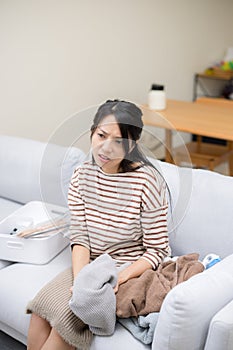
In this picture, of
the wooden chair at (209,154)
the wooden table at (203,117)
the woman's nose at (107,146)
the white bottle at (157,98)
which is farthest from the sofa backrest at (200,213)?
the white bottle at (157,98)

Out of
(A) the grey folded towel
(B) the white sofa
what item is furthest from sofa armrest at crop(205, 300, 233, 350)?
(A) the grey folded towel

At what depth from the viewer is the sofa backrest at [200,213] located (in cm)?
179

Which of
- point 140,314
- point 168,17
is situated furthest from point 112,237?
point 168,17

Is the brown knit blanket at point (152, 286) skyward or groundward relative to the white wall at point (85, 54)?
groundward

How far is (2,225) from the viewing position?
2014mm

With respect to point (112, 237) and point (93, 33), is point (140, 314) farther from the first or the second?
point (93, 33)

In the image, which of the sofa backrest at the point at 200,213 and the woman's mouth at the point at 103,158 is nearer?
the woman's mouth at the point at 103,158

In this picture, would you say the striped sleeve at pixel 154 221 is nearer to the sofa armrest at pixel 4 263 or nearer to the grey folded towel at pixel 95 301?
the grey folded towel at pixel 95 301

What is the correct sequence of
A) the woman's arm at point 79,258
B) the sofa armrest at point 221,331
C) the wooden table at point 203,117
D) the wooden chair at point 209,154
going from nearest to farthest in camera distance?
the sofa armrest at point 221,331 < the woman's arm at point 79,258 < the wooden table at point 203,117 < the wooden chair at point 209,154

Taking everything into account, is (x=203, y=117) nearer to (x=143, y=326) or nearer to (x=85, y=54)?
(x=85, y=54)

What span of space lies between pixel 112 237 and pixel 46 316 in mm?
339

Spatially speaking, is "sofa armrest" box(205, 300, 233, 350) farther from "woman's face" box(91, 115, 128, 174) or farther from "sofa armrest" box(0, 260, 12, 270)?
"sofa armrest" box(0, 260, 12, 270)

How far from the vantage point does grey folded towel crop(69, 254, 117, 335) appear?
4.71 ft

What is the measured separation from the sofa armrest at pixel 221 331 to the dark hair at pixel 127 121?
0.58m
